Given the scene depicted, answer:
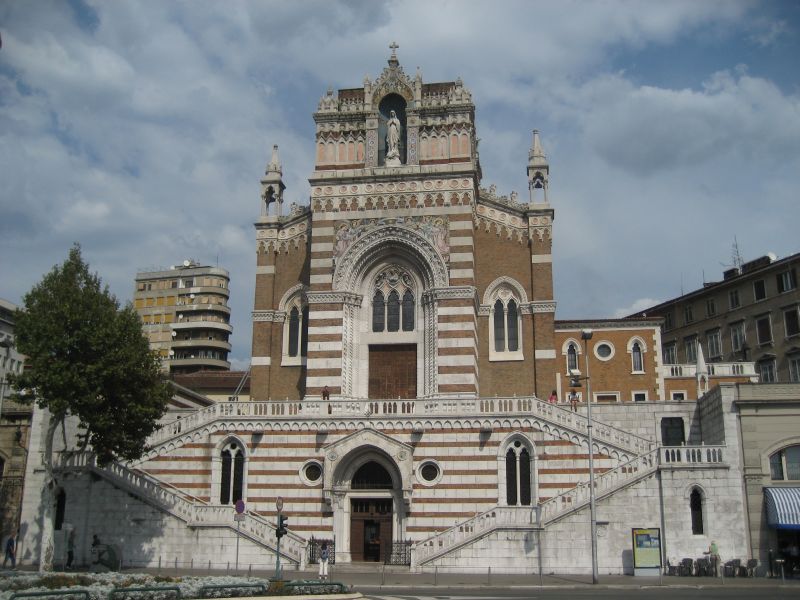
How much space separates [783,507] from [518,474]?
433 inches

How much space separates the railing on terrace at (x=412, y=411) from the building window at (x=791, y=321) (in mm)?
24254

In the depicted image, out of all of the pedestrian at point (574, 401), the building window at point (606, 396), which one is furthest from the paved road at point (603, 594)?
the building window at point (606, 396)

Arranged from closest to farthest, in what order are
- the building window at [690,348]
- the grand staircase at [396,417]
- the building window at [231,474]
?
1. the grand staircase at [396,417]
2. the building window at [231,474]
3. the building window at [690,348]

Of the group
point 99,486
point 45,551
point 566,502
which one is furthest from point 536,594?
point 99,486

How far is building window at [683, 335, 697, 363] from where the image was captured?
67875 millimetres

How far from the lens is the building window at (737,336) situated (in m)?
62.8

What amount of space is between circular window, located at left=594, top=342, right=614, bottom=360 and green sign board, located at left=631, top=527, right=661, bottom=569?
60.8ft

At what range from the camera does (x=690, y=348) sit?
→ 68.5 metres

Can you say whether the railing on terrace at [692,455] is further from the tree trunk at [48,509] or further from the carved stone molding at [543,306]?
the tree trunk at [48,509]

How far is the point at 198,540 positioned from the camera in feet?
127

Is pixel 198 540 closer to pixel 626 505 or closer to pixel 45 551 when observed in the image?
pixel 45 551

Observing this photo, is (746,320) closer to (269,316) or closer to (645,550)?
(645,550)

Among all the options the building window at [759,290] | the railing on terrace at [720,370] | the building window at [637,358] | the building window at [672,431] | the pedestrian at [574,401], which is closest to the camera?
the pedestrian at [574,401]

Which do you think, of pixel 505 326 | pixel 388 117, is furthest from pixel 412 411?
pixel 388 117
